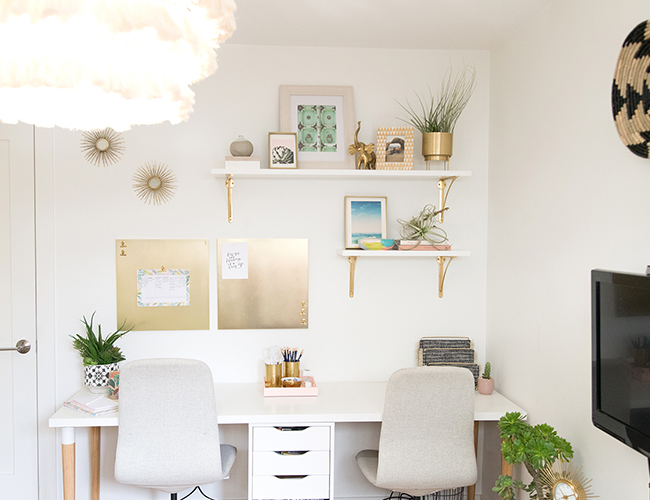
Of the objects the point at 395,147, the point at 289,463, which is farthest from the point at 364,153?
the point at 289,463

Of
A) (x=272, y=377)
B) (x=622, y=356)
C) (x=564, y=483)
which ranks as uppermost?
(x=622, y=356)

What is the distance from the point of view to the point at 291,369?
258cm

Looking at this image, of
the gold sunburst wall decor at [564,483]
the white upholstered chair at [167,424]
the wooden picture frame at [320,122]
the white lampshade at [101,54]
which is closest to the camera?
the white lampshade at [101,54]

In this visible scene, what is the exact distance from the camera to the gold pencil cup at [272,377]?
2520 mm

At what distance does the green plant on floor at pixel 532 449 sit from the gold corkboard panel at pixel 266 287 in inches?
47.2

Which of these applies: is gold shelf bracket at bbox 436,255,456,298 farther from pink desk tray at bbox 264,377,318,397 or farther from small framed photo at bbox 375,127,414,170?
pink desk tray at bbox 264,377,318,397

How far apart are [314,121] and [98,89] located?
193 centimetres

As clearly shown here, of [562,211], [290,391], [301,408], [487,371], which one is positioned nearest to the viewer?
[562,211]

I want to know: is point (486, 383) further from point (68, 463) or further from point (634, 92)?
point (68, 463)

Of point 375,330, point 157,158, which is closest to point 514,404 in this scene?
point 375,330

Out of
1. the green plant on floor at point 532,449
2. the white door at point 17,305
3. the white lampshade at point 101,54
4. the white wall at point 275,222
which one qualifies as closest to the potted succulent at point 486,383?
the white wall at point 275,222

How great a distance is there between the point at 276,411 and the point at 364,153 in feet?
4.20

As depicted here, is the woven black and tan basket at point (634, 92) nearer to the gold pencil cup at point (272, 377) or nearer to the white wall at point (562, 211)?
the white wall at point (562, 211)

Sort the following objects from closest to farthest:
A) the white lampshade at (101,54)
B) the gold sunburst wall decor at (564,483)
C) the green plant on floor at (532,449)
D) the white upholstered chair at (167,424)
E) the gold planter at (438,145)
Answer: the white lampshade at (101,54) < the gold sunburst wall decor at (564,483) < the green plant on floor at (532,449) < the white upholstered chair at (167,424) < the gold planter at (438,145)
